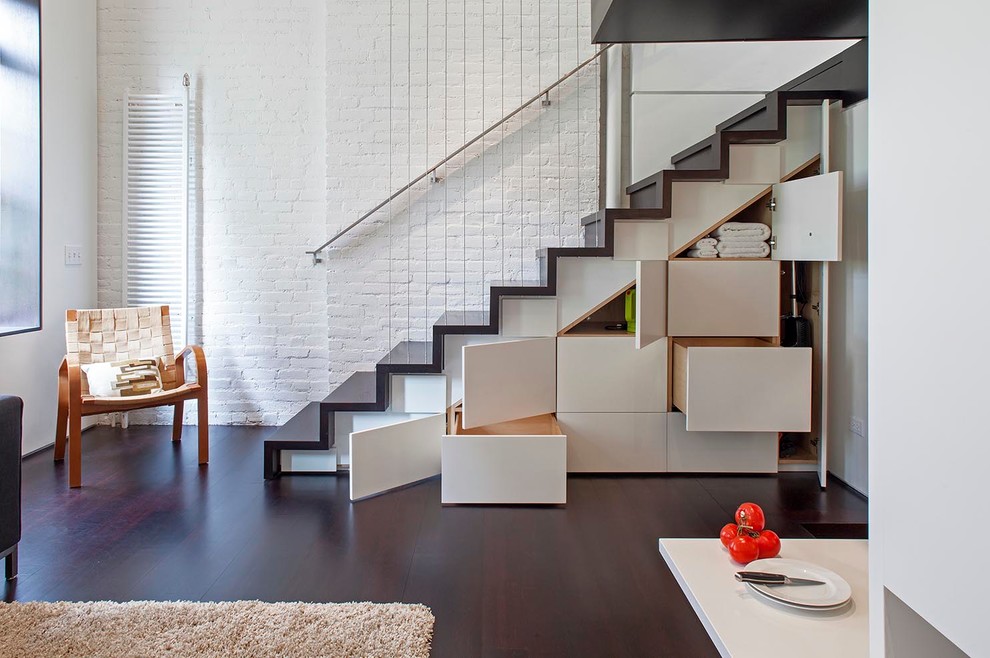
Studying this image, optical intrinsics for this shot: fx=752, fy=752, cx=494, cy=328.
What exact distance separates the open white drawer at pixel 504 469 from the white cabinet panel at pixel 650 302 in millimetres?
626

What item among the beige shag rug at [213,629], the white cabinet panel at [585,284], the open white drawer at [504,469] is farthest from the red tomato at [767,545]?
the white cabinet panel at [585,284]

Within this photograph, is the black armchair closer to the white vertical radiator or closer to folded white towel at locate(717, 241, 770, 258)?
the white vertical radiator

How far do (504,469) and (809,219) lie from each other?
1.79 m

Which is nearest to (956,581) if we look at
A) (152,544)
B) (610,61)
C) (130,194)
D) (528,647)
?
(528,647)

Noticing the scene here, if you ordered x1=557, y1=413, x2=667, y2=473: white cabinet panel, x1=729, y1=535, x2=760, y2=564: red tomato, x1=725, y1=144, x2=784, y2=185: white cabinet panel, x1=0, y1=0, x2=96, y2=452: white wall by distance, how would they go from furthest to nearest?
x1=0, y1=0, x2=96, y2=452: white wall, x1=557, y1=413, x2=667, y2=473: white cabinet panel, x1=725, y1=144, x2=784, y2=185: white cabinet panel, x1=729, y1=535, x2=760, y2=564: red tomato

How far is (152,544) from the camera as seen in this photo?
285cm

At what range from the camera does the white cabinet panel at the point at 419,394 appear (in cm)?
383

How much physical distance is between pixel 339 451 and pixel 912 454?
3.33 m

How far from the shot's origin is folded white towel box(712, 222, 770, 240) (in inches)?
149

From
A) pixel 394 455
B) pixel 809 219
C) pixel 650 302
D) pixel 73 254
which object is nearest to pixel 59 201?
pixel 73 254

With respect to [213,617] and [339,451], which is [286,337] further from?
[213,617]

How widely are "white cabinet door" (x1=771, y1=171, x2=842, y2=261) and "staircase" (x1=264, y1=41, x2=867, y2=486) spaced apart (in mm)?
308

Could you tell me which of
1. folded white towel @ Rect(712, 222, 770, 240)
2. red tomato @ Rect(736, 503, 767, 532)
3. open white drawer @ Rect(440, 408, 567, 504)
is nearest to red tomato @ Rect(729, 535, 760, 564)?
red tomato @ Rect(736, 503, 767, 532)

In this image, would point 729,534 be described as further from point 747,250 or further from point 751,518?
point 747,250
